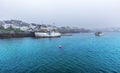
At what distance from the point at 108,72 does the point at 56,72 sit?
6473mm

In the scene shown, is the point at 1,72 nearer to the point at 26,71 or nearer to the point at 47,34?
the point at 26,71

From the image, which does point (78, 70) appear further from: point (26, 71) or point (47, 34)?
point (47, 34)

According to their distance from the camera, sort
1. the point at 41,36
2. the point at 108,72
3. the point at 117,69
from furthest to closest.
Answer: the point at 41,36 → the point at 117,69 → the point at 108,72

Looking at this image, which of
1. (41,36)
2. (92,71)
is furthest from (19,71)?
(41,36)

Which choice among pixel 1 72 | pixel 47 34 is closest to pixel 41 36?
pixel 47 34

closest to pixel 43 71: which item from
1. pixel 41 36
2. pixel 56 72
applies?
pixel 56 72

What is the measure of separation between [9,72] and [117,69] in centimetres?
1401

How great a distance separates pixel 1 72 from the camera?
15219 millimetres

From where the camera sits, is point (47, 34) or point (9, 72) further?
point (47, 34)

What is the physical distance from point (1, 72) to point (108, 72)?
13554mm

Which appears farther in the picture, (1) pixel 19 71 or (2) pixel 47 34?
(2) pixel 47 34

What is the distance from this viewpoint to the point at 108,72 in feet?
48.3

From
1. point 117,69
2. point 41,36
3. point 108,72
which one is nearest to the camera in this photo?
point 108,72

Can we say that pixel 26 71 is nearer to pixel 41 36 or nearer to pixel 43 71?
pixel 43 71
